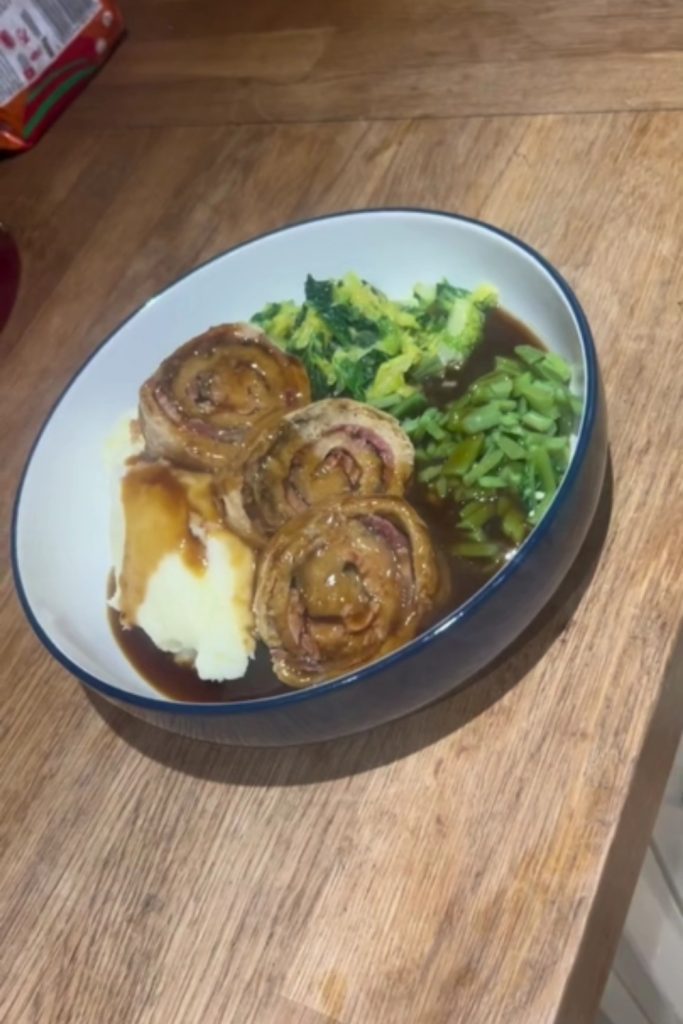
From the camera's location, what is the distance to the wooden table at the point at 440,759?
2.11ft

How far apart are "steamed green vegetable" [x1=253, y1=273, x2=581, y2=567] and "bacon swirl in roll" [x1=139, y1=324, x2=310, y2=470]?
0.03 m

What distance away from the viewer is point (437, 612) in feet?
2.28

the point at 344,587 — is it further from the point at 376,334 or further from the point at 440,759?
the point at 376,334

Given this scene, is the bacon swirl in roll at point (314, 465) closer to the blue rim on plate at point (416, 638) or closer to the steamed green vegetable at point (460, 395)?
the steamed green vegetable at point (460, 395)

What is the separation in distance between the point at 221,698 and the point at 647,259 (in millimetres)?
481

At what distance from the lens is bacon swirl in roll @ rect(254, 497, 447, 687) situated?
692mm

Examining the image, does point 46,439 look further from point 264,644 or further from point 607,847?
point 607,847

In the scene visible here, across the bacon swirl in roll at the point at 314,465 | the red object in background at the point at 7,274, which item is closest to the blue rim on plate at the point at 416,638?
the bacon swirl in roll at the point at 314,465

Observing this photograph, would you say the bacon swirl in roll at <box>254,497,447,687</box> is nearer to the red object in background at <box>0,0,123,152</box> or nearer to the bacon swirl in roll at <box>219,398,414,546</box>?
the bacon swirl in roll at <box>219,398,414,546</box>

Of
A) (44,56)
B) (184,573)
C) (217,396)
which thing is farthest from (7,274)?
(184,573)

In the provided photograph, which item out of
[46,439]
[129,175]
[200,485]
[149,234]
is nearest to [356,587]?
[200,485]

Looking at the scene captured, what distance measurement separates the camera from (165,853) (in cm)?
73

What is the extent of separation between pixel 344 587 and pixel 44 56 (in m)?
0.97

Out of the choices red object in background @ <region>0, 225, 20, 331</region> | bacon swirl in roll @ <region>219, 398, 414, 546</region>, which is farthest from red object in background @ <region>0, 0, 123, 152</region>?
bacon swirl in roll @ <region>219, 398, 414, 546</region>
